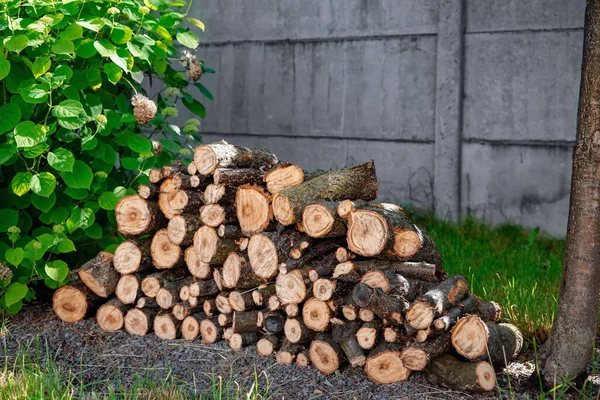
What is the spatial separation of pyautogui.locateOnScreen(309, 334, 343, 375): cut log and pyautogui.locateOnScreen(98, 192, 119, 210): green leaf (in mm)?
1278

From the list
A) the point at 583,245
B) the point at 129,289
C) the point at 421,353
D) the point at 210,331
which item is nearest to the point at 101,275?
the point at 129,289

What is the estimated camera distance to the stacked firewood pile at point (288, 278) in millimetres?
3045

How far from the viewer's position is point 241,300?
11.3ft

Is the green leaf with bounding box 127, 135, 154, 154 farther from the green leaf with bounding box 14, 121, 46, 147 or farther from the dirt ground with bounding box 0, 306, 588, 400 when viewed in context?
the dirt ground with bounding box 0, 306, 588, 400

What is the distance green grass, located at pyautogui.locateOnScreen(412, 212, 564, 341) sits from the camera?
3.68 m

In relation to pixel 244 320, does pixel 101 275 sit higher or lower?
higher

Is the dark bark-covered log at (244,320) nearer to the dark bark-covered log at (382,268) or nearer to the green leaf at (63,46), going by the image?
the dark bark-covered log at (382,268)

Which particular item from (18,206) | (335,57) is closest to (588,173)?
(18,206)

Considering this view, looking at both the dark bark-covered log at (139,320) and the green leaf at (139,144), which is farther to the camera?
the green leaf at (139,144)

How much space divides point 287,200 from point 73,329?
1330 mm

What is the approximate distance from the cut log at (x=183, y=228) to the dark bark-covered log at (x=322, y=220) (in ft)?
2.14

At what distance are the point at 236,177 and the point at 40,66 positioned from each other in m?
1.08

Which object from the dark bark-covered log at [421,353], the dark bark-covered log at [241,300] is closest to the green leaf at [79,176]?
the dark bark-covered log at [241,300]

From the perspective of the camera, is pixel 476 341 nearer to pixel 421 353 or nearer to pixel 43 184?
pixel 421 353
